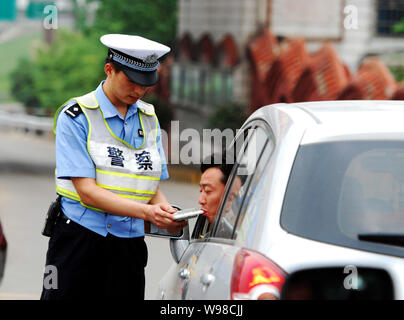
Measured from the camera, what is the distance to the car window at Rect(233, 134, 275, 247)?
134 inches

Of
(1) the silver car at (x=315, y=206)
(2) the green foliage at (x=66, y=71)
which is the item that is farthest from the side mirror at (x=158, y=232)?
(2) the green foliage at (x=66, y=71)

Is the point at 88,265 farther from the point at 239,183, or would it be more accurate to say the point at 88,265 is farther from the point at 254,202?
the point at 254,202

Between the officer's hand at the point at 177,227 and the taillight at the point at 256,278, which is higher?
the taillight at the point at 256,278

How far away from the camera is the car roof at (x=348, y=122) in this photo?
3422mm

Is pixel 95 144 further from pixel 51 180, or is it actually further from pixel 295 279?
pixel 51 180

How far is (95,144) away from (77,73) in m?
58.2

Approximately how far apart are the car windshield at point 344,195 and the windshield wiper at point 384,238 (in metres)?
0.01

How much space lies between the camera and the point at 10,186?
22.9 metres

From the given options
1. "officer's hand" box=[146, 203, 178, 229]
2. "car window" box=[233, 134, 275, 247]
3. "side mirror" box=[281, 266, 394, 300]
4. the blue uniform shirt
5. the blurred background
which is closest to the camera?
"side mirror" box=[281, 266, 394, 300]

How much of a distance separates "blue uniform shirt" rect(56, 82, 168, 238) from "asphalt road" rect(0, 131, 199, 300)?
13.2ft

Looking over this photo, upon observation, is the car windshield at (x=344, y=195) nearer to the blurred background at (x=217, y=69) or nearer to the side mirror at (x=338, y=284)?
the side mirror at (x=338, y=284)

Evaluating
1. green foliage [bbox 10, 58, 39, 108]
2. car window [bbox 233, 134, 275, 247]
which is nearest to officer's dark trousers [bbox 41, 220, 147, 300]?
car window [bbox 233, 134, 275, 247]

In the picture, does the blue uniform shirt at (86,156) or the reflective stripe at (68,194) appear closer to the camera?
the blue uniform shirt at (86,156)

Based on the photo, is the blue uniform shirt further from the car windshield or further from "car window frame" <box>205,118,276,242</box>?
the car windshield
